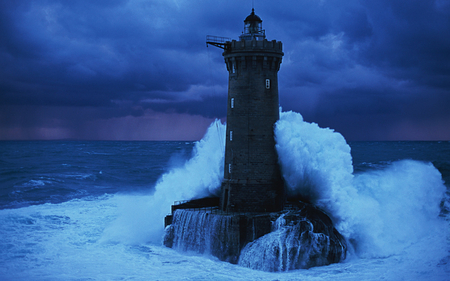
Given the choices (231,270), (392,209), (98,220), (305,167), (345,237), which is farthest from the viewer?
(98,220)

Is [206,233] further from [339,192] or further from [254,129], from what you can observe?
[339,192]

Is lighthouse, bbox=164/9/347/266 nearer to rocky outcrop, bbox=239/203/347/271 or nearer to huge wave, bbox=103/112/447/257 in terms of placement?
Answer: rocky outcrop, bbox=239/203/347/271

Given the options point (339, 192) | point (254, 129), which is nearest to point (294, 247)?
point (339, 192)

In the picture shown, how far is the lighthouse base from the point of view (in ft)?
62.3

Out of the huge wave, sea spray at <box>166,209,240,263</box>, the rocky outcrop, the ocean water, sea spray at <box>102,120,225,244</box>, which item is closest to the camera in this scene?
the ocean water

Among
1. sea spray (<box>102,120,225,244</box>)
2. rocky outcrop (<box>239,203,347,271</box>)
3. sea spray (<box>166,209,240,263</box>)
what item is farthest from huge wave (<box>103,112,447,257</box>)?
sea spray (<box>166,209,240,263</box>)

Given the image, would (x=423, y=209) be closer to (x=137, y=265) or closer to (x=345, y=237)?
(x=345, y=237)

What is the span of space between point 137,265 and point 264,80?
30.5 ft

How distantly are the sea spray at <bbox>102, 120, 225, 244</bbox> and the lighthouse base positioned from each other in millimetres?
3314

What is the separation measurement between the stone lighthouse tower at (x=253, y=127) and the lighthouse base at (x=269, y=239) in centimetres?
105

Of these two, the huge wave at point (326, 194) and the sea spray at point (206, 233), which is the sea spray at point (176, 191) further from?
the sea spray at point (206, 233)

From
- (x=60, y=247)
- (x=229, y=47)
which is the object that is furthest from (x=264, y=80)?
(x=60, y=247)

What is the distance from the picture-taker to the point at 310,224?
19.5 meters

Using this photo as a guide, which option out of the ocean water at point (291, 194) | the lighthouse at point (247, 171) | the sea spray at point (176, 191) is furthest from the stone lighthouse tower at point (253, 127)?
the sea spray at point (176, 191)
